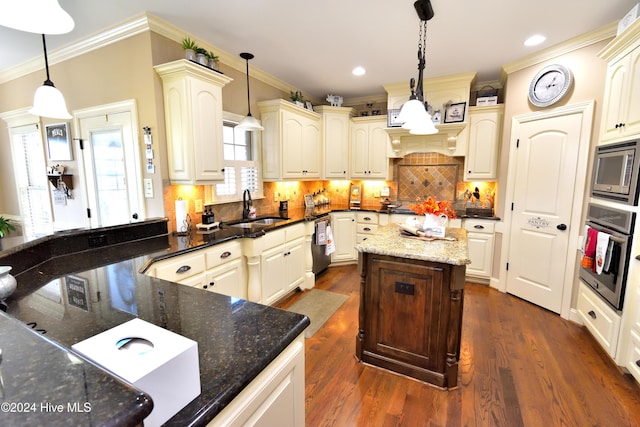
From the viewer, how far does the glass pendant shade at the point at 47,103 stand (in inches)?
71.2

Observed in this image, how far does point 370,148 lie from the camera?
4.63 m

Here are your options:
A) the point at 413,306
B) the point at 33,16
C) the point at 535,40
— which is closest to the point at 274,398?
the point at 413,306

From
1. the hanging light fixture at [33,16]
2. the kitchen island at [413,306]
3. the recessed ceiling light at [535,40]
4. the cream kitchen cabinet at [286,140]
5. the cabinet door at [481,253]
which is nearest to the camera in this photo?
the hanging light fixture at [33,16]

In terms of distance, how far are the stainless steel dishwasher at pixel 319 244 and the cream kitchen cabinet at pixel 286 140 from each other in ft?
2.36

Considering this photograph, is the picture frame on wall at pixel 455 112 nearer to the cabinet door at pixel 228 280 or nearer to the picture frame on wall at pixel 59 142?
the cabinet door at pixel 228 280

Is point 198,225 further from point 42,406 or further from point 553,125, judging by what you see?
point 553,125

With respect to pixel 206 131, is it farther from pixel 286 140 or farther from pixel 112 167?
pixel 286 140

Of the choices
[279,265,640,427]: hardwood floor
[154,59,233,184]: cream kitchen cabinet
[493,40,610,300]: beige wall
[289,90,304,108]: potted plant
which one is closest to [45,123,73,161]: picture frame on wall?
[154,59,233,184]: cream kitchen cabinet

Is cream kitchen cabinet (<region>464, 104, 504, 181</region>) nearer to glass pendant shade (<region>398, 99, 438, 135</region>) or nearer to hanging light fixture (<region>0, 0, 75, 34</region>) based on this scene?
glass pendant shade (<region>398, 99, 438, 135</region>)

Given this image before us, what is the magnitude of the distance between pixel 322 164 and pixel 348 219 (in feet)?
3.15

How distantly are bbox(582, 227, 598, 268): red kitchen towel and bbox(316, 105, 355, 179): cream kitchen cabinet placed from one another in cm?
307

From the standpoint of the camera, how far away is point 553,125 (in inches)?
119

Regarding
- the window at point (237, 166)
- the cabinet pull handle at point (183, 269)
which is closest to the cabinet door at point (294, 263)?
the window at point (237, 166)

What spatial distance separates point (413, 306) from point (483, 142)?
2818 mm
